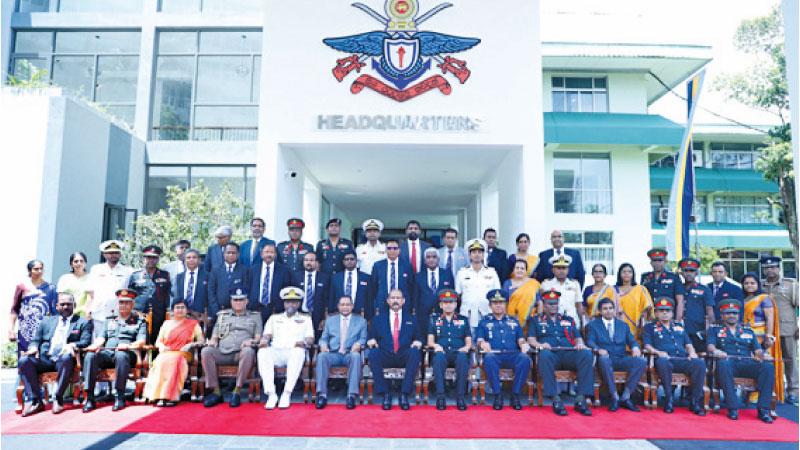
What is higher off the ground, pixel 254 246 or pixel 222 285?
pixel 254 246

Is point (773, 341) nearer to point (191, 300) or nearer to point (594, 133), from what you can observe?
point (191, 300)

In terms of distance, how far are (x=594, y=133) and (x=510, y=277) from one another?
26.3 feet

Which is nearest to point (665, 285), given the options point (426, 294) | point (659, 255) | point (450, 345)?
point (659, 255)

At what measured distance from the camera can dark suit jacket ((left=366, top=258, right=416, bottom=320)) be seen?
614 centimetres

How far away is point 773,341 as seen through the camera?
563cm

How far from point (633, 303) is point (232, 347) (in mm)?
4502

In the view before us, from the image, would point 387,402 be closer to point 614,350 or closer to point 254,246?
point 614,350

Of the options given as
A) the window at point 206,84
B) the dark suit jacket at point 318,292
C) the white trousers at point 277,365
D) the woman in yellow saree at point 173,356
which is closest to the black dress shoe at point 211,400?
the woman in yellow saree at point 173,356

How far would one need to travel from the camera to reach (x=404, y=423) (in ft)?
15.4

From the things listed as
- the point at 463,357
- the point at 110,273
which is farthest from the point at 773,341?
the point at 110,273

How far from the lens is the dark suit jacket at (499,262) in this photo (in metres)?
6.78

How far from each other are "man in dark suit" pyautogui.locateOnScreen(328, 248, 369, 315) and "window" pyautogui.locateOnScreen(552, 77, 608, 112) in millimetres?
10091

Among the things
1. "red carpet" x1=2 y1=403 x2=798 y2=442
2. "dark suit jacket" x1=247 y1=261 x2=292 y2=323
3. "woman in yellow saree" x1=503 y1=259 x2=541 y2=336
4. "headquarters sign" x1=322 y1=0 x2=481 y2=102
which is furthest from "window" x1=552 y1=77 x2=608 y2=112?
"dark suit jacket" x1=247 y1=261 x2=292 y2=323

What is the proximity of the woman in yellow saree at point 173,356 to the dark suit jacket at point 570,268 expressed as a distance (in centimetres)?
413
